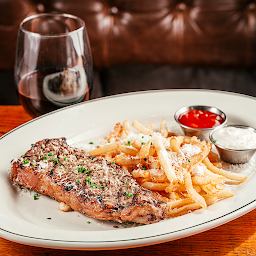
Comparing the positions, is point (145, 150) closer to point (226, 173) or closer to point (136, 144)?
point (136, 144)

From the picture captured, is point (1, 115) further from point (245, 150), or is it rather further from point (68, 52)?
point (245, 150)

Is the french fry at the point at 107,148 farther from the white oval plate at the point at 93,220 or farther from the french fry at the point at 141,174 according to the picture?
the white oval plate at the point at 93,220

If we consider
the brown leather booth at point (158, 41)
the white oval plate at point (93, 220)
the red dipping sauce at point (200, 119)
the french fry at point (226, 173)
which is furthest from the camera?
the brown leather booth at point (158, 41)

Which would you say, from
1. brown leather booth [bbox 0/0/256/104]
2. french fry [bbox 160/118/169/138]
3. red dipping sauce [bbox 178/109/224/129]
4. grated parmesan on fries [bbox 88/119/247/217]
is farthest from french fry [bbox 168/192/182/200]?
brown leather booth [bbox 0/0/256/104]

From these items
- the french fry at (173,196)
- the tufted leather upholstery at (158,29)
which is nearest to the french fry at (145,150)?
the french fry at (173,196)

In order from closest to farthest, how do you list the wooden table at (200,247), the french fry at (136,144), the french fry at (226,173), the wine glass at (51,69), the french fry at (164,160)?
the wooden table at (200,247), the french fry at (164,160), the french fry at (226,173), the french fry at (136,144), the wine glass at (51,69)

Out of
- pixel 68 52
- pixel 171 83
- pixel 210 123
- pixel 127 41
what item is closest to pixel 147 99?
pixel 210 123

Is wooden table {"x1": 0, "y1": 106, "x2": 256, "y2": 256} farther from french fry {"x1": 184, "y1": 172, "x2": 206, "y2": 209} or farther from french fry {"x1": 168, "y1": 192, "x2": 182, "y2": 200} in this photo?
french fry {"x1": 168, "y1": 192, "x2": 182, "y2": 200}
